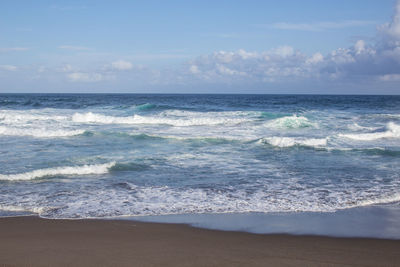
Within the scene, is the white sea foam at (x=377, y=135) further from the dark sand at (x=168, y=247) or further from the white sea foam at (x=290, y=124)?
the dark sand at (x=168, y=247)

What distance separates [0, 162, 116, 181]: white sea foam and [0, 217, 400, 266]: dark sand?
3.14 metres

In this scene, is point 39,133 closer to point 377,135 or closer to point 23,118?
point 23,118

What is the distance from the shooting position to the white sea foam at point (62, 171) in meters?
8.41

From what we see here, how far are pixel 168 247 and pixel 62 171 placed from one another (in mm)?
5321

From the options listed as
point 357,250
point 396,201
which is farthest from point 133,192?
point 396,201

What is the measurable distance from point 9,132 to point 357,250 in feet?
55.0

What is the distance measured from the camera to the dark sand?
4.20m

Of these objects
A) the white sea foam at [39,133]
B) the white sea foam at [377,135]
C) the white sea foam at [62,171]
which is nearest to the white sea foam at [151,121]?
the white sea foam at [39,133]

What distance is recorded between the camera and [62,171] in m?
8.99

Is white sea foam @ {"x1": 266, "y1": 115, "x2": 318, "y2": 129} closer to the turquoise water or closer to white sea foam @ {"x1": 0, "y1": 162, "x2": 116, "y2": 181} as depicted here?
the turquoise water

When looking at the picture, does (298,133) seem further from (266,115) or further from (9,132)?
(9,132)

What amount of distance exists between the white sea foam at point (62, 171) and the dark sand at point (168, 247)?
10.3 ft

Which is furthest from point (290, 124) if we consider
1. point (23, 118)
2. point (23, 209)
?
point (23, 118)

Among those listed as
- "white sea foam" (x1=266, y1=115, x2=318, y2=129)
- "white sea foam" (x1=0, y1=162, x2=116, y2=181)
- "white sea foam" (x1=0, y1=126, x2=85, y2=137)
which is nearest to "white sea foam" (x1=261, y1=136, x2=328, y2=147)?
"white sea foam" (x1=266, y1=115, x2=318, y2=129)
